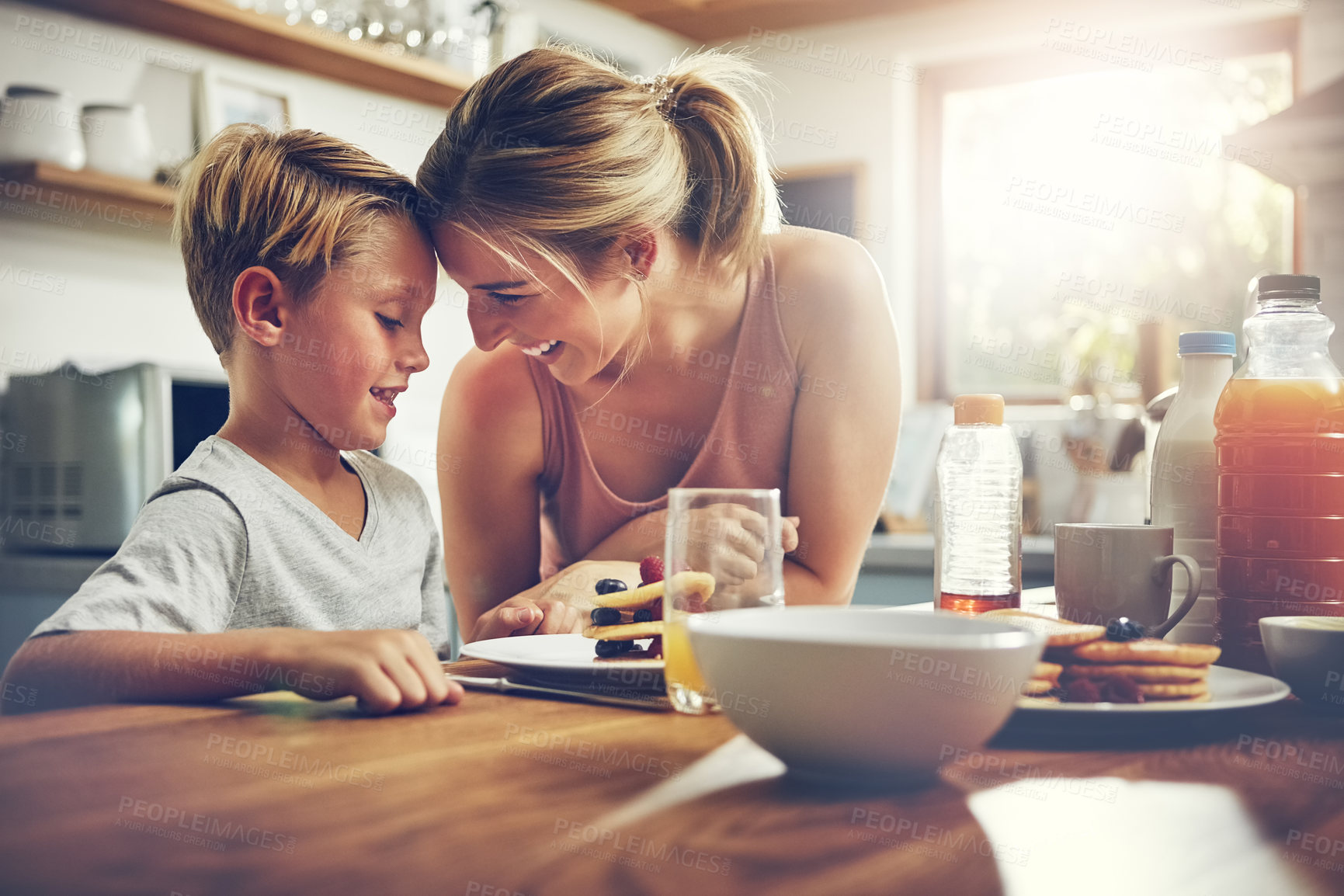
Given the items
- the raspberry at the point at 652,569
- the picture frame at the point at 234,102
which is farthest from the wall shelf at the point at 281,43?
the raspberry at the point at 652,569

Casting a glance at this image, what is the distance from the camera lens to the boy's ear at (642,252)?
4.44ft

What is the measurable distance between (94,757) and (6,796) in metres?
0.07

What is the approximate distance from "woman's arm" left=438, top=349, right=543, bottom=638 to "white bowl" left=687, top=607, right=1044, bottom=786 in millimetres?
982

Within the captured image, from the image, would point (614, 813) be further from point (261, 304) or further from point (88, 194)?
point (88, 194)

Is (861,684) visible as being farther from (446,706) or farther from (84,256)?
(84,256)

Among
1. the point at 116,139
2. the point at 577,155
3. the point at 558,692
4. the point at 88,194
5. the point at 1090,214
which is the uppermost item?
the point at 1090,214

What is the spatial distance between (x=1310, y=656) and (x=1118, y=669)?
15 centimetres

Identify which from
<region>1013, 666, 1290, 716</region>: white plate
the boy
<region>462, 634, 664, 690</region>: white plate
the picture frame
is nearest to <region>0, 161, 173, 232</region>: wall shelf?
the picture frame

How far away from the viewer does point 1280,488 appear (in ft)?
2.78

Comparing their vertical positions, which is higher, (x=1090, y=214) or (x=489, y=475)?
(x=1090, y=214)

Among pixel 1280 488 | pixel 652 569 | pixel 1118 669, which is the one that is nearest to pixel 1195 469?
pixel 1280 488

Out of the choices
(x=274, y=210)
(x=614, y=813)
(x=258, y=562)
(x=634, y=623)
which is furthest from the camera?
(x=274, y=210)

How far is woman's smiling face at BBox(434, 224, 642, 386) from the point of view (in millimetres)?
1215

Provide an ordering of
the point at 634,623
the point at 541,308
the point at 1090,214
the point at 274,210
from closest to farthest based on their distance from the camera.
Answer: the point at 634,623, the point at 274,210, the point at 541,308, the point at 1090,214
